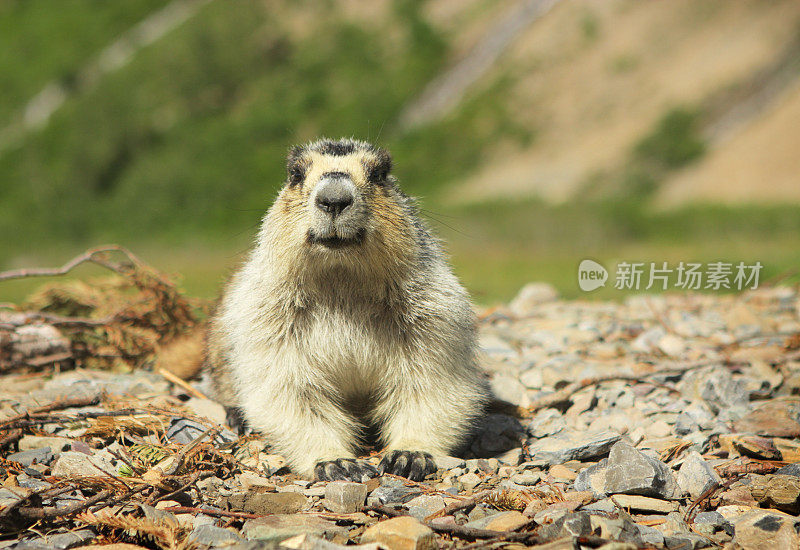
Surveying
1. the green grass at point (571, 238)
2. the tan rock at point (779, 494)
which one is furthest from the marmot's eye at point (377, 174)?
the green grass at point (571, 238)

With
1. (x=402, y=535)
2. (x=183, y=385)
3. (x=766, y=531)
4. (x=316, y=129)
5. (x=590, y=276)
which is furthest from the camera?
(x=316, y=129)

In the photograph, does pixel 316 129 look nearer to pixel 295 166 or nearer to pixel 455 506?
pixel 295 166

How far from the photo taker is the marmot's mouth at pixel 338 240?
3834 mm

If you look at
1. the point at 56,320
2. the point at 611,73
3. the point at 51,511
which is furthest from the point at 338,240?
the point at 611,73

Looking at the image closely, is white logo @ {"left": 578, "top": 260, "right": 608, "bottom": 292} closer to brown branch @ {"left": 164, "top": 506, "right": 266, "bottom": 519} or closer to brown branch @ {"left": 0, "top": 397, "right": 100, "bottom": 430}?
brown branch @ {"left": 0, "top": 397, "right": 100, "bottom": 430}

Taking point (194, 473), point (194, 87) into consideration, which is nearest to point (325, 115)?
point (194, 87)

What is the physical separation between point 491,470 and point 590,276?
7055mm

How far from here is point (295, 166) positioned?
4363 mm

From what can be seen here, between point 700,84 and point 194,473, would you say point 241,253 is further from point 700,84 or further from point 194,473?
point 700,84

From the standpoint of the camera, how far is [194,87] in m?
29.9

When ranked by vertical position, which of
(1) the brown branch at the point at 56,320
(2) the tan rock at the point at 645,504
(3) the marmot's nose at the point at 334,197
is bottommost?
(2) the tan rock at the point at 645,504

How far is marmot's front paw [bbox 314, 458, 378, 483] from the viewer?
12.6 feet

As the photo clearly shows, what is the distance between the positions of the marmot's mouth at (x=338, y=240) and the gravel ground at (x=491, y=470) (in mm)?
1268

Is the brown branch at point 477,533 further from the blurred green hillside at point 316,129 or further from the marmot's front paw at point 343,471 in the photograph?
the blurred green hillside at point 316,129
